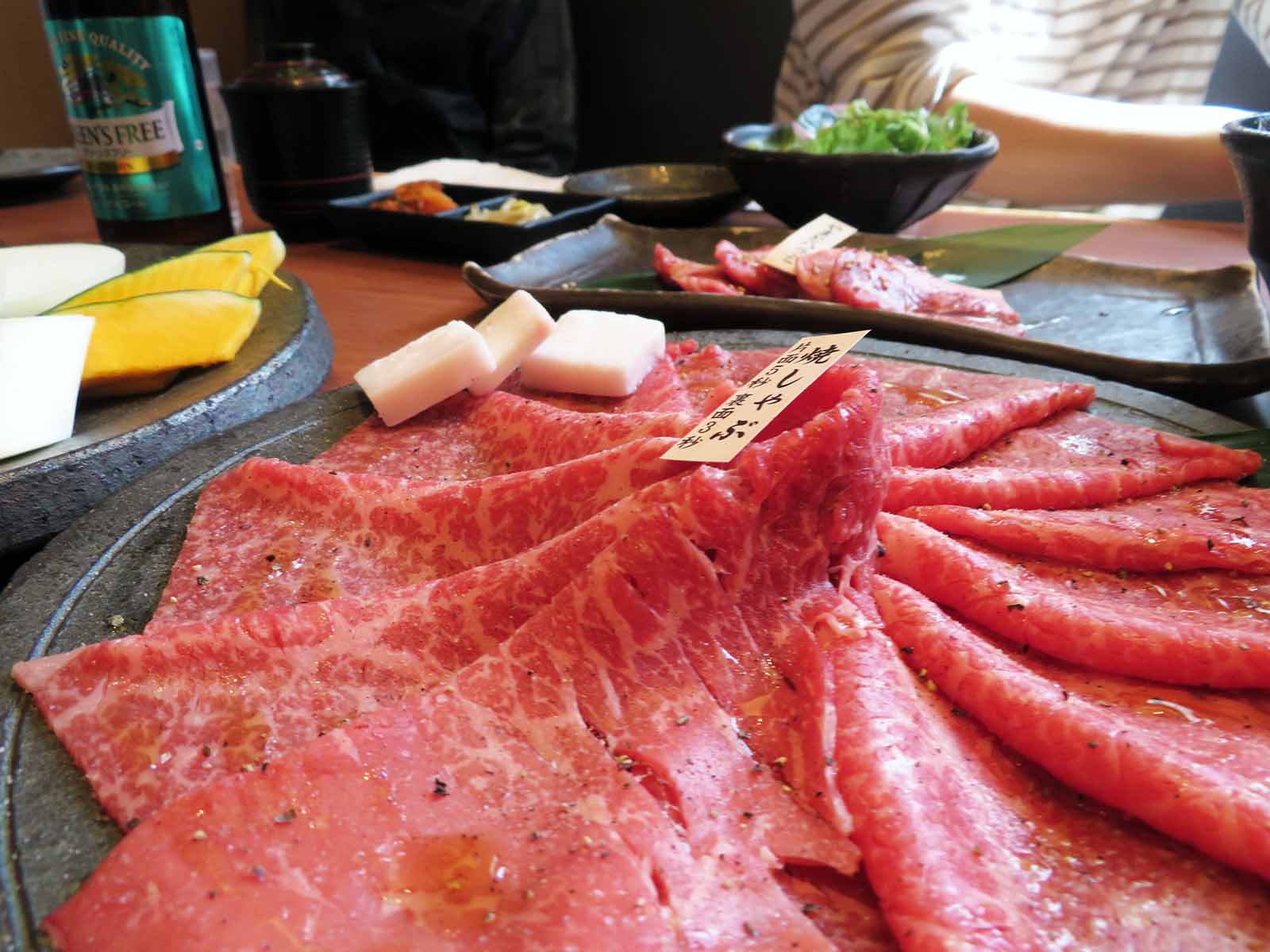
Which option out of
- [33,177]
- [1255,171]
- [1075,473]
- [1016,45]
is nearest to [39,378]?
[1075,473]

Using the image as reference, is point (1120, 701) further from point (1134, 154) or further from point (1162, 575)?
point (1134, 154)

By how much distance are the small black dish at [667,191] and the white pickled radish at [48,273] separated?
1798 millimetres

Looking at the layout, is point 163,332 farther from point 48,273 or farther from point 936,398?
point 936,398

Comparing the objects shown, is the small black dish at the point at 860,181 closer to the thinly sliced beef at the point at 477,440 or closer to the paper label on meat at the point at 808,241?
the paper label on meat at the point at 808,241

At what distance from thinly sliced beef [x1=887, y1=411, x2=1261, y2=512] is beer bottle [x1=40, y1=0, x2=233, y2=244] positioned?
7.90 ft

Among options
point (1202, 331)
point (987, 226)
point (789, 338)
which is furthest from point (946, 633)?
point (987, 226)

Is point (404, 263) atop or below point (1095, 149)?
below

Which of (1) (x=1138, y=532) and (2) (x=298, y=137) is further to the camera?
(2) (x=298, y=137)

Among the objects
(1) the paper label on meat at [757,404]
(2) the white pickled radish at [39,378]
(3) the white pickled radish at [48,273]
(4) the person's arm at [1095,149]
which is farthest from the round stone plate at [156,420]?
(4) the person's arm at [1095,149]

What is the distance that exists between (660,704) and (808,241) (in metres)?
2.06

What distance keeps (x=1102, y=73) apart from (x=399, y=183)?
14.4ft

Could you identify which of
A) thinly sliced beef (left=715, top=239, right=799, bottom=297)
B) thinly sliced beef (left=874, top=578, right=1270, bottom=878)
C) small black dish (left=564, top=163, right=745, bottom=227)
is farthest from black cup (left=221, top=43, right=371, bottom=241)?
thinly sliced beef (left=874, top=578, right=1270, bottom=878)

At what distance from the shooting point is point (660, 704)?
1021mm

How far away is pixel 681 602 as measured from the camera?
1070 millimetres
